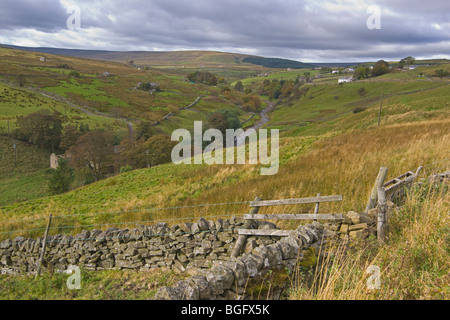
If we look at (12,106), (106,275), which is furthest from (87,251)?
Answer: (12,106)

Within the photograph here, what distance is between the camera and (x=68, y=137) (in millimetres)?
58062

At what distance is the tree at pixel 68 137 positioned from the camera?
188 ft

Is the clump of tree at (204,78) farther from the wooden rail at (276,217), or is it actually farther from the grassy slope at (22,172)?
the wooden rail at (276,217)

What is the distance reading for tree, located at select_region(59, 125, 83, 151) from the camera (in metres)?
57.2

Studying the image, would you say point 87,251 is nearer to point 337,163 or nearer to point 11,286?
point 11,286

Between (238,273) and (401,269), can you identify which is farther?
(238,273)

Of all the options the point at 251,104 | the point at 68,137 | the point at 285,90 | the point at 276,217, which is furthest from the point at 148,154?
the point at 285,90

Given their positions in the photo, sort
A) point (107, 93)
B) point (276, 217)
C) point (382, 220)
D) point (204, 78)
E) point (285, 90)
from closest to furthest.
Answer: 1. point (382, 220)
2. point (276, 217)
3. point (107, 93)
4. point (285, 90)
5. point (204, 78)

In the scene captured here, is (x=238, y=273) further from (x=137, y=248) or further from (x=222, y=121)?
(x=222, y=121)

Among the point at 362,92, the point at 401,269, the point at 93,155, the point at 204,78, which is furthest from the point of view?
the point at 204,78

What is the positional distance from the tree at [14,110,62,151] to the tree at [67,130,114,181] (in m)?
12.3

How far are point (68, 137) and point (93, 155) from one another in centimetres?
1369

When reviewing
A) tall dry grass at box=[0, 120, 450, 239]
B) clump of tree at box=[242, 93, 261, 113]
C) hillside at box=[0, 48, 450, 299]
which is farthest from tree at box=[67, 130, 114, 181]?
clump of tree at box=[242, 93, 261, 113]

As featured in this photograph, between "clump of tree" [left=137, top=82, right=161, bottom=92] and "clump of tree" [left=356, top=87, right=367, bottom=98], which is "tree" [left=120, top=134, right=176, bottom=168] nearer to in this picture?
"clump of tree" [left=356, top=87, right=367, bottom=98]
